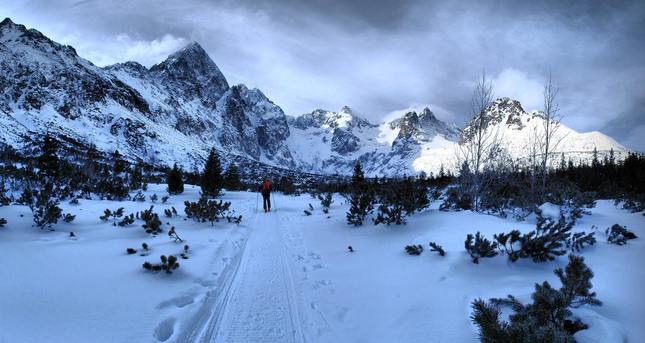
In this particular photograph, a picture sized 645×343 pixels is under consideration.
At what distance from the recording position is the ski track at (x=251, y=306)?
12.3ft

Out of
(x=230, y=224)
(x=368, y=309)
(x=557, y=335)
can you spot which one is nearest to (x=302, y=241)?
(x=230, y=224)

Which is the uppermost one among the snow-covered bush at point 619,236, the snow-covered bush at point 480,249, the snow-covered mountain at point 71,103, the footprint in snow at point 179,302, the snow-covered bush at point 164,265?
the snow-covered mountain at point 71,103

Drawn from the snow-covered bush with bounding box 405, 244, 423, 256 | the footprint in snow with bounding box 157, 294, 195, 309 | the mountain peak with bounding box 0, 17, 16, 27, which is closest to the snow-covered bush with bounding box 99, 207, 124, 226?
the footprint in snow with bounding box 157, 294, 195, 309

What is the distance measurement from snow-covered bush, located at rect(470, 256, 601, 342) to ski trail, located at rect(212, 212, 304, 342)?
2082mm

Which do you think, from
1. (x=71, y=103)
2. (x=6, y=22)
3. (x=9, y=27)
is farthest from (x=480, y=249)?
(x=6, y=22)

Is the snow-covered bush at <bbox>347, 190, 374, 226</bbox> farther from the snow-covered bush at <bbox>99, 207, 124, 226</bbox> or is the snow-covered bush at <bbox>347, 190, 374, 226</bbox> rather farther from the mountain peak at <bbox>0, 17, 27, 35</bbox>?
the mountain peak at <bbox>0, 17, 27, 35</bbox>

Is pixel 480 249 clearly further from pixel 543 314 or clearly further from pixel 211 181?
pixel 211 181

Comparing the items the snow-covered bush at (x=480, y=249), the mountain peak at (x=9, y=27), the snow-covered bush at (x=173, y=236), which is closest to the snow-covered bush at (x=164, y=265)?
the snow-covered bush at (x=173, y=236)

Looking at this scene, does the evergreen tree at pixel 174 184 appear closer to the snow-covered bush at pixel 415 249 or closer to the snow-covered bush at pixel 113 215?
the snow-covered bush at pixel 113 215

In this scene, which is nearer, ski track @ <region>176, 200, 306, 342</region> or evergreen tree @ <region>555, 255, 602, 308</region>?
evergreen tree @ <region>555, 255, 602, 308</region>

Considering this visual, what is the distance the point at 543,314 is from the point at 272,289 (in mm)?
3641

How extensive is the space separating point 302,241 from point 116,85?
15727 cm

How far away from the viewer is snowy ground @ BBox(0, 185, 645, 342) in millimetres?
3297

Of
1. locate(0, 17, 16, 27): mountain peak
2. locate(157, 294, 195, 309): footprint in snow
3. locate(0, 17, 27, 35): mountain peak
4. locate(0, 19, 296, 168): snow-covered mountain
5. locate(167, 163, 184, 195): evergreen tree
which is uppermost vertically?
locate(0, 17, 16, 27): mountain peak
